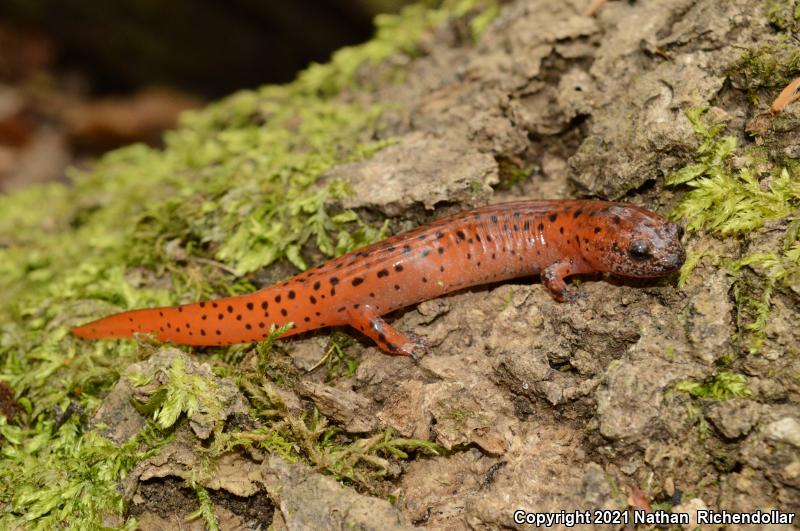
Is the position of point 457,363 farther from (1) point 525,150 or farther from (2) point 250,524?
(1) point 525,150

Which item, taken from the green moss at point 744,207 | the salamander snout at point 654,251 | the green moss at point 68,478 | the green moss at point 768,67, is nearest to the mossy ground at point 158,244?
the green moss at point 68,478

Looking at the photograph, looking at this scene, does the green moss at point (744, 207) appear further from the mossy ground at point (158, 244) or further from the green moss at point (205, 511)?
the green moss at point (205, 511)

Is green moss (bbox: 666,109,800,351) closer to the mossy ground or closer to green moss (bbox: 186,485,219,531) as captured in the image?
the mossy ground

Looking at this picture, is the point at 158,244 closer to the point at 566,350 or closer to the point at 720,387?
the point at 566,350

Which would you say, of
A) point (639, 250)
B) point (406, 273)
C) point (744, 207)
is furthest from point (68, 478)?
point (744, 207)

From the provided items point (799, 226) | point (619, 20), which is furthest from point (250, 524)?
point (619, 20)

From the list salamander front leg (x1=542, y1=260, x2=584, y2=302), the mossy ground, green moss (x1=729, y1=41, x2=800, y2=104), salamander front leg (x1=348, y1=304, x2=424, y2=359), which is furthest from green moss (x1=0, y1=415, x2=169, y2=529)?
green moss (x1=729, y1=41, x2=800, y2=104)
